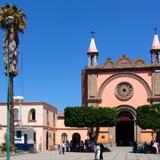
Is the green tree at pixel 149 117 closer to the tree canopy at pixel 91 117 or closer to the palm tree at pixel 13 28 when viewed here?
the tree canopy at pixel 91 117

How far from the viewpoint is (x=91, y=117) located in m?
58.5

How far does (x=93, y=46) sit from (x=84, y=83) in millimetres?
5695

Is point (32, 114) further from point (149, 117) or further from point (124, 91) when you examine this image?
point (149, 117)

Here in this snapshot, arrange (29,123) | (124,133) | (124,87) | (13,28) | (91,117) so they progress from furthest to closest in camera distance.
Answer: (124,133), (124,87), (29,123), (91,117), (13,28)

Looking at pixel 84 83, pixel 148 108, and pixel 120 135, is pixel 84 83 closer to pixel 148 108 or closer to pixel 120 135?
pixel 120 135

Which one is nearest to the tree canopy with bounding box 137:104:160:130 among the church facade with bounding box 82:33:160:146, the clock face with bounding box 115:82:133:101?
the church facade with bounding box 82:33:160:146

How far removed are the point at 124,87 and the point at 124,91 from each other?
1.91ft

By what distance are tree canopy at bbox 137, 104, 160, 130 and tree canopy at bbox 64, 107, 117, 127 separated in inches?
125

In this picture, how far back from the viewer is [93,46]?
2938 inches

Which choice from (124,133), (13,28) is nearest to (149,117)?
(124,133)

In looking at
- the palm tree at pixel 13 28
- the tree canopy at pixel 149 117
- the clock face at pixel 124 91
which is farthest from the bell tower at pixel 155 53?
the palm tree at pixel 13 28

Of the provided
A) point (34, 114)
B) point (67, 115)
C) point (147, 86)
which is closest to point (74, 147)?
point (67, 115)

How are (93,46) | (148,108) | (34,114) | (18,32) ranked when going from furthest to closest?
(93,46)
(34,114)
(148,108)
(18,32)

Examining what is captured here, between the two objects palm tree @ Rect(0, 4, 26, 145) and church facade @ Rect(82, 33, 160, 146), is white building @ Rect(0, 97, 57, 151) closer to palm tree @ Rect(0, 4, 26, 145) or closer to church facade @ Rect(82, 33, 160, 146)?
church facade @ Rect(82, 33, 160, 146)
